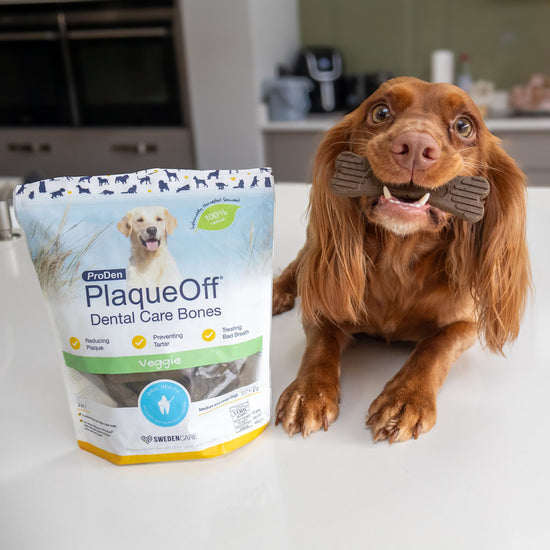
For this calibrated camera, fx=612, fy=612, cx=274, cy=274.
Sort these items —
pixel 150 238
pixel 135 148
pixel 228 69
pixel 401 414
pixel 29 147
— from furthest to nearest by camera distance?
1. pixel 29 147
2. pixel 135 148
3. pixel 228 69
4. pixel 401 414
5. pixel 150 238

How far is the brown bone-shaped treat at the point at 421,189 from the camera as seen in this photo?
746mm

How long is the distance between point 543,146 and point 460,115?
2.46 meters

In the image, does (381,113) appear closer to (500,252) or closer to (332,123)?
(500,252)

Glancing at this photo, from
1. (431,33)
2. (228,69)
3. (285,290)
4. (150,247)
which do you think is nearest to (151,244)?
(150,247)

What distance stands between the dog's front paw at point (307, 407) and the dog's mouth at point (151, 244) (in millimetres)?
276

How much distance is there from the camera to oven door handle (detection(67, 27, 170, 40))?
326 centimetres

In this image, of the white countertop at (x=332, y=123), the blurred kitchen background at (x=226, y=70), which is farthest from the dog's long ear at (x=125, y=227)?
the blurred kitchen background at (x=226, y=70)

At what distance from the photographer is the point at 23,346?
100 centimetres

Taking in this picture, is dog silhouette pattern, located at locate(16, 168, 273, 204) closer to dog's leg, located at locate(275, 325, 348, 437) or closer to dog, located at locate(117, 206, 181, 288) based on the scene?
dog, located at locate(117, 206, 181, 288)

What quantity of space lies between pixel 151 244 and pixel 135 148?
305 cm

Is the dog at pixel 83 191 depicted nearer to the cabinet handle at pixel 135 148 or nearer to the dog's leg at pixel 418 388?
the dog's leg at pixel 418 388

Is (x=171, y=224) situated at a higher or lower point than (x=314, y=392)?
higher

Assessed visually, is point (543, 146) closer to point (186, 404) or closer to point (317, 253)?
point (317, 253)

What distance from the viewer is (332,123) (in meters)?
3.36
